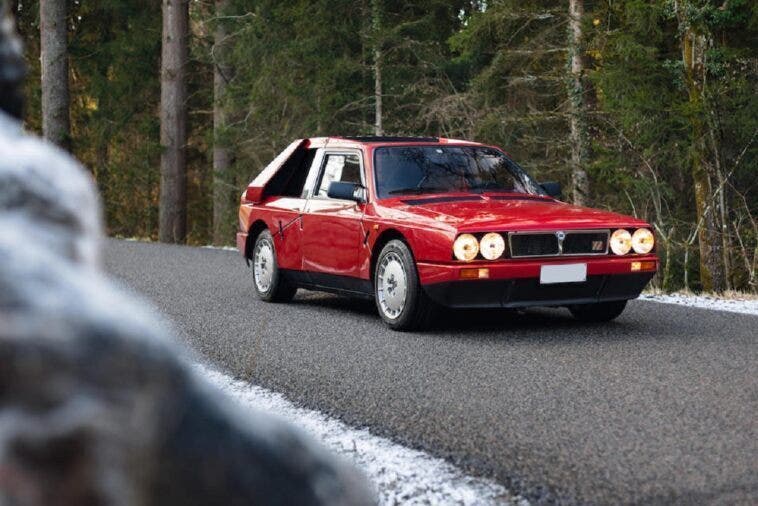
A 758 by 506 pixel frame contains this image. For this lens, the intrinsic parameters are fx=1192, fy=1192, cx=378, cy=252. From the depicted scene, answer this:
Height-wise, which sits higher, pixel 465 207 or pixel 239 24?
pixel 239 24

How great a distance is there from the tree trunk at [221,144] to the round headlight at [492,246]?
2138 centimetres

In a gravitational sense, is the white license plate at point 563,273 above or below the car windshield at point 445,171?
below

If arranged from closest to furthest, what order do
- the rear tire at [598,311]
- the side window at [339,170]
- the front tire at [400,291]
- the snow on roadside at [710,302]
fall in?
the front tire at [400,291] → the rear tire at [598,311] → the side window at [339,170] → the snow on roadside at [710,302]

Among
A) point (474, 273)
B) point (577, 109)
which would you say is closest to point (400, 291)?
point (474, 273)

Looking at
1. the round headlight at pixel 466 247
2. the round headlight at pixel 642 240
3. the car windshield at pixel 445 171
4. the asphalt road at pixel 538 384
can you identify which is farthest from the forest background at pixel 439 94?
the round headlight at pixel 466 247

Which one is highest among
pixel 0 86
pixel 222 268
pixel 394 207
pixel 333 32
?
pixel 333 32

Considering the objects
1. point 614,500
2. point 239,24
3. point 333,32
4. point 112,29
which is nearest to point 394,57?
point 333,32

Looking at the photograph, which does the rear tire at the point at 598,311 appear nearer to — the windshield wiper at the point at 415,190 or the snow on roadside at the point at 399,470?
the windshield wiper at the point at 415,190

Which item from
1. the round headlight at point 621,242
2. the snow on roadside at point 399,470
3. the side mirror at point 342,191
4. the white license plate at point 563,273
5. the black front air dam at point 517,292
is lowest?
the snow on roadside at point 399,470

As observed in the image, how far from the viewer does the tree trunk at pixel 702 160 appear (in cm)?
1678

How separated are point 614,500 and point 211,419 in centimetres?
314

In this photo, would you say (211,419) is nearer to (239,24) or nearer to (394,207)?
(394,207)

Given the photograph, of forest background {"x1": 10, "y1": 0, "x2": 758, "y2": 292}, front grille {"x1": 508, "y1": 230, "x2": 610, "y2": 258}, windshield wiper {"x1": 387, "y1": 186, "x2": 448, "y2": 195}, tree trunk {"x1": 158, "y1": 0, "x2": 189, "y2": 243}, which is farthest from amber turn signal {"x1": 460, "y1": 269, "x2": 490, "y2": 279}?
tree trunk {"x1": 158, "y1": 0, "x2": 189, "y2": 243}

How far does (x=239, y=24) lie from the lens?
96.6 feet
